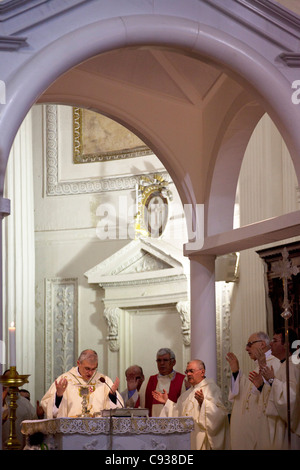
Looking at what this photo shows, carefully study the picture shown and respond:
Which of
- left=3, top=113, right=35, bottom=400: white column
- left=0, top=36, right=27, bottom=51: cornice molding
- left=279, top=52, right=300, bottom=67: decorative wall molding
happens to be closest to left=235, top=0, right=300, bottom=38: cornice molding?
left=279, top=52, right=300, bottom=67: decorative wall molding

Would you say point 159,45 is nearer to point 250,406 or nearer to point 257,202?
point 250,406

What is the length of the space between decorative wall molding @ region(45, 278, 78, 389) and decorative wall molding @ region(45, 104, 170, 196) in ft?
4.50

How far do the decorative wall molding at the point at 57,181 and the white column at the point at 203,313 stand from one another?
4.47 m

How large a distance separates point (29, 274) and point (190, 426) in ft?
23.2

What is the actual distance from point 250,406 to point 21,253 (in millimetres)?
5760

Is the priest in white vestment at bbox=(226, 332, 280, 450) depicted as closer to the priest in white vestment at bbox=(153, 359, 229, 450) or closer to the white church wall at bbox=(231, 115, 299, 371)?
the priest in white vestment at bbox=(153, 359, 229, 450)

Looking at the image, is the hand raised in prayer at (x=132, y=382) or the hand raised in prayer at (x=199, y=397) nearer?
the hand raised in prayer at (x=199, y=397)

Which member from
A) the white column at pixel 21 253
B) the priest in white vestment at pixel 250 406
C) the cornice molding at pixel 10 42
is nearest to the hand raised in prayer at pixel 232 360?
the priest in white vestment at pixel 250 406

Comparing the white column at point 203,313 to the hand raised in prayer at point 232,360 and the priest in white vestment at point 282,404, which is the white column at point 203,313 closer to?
the hand raised in prayer at point 232,360

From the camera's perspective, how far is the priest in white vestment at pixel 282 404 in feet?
24.1

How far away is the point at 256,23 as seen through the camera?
6930 millimetres

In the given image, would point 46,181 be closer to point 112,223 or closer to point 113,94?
point 112,223

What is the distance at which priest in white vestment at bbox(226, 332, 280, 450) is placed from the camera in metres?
7.76
